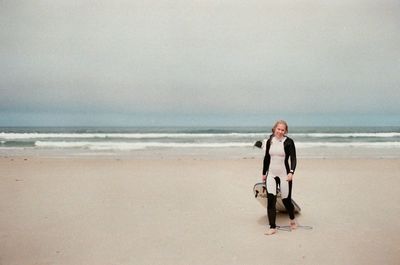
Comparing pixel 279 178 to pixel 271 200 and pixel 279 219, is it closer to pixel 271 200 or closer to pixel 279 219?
pixel 271 200

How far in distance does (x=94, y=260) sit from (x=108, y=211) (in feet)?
7.29

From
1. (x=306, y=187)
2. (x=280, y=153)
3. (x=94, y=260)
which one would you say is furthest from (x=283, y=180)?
(x=306, y=187)

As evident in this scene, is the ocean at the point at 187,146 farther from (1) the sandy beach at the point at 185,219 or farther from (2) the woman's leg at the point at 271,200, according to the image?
(2) the woman's leg at the point at 271,200

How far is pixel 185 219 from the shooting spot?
5.93 meters

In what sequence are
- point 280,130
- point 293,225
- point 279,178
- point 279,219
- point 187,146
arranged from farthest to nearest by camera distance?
point 187,146 → point 279,219 → point 293,225 → point 279,178 → point 280,130

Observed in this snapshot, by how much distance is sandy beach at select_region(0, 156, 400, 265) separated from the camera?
436 centimetres

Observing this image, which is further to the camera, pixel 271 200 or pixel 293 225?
pixel 293 225

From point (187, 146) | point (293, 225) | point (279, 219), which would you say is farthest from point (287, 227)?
point (187, 146)

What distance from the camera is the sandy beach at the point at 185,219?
172 inches

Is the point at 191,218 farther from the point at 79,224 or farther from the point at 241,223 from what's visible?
the point at 79,224

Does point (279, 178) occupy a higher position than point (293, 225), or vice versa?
point (279, 178)

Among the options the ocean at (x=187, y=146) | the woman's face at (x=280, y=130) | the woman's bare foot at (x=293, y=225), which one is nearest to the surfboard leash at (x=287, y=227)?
the woman's bare foot at (x=293, y=225)

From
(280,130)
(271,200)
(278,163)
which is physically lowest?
(271,200)

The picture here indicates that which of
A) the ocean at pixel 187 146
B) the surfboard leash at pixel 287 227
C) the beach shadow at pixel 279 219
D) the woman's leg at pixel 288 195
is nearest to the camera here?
the woman's leg at pixel 288 195
